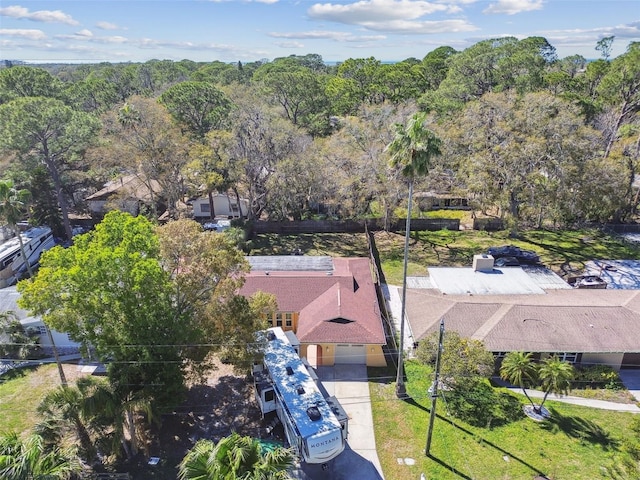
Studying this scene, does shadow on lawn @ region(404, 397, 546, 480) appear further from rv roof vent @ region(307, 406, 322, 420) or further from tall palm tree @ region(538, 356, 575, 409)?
rv roof vent @ region(307, 406, 322, 420)

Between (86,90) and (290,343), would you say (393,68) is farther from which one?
(290,343)

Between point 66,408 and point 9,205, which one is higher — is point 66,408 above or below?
below

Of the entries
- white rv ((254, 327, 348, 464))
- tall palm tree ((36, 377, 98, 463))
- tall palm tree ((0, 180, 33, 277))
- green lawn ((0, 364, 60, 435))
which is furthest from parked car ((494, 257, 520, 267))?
tall palm tree ((0, 180, 33, 277))

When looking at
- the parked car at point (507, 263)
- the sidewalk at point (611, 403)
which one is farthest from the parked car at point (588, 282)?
the sidewalk at point (611, 403)

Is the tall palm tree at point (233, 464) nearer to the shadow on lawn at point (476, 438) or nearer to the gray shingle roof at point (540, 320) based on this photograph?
the shadow on lawn at point (476, 438)

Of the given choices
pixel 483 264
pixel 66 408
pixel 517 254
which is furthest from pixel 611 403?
pixel 66 408

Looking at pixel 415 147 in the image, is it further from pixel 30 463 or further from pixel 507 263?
pixel 507 263
